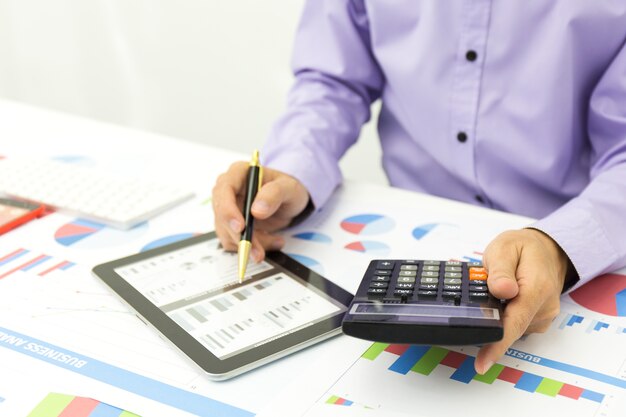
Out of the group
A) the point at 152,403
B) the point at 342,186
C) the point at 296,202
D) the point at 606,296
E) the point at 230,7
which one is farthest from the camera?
the point at 230,7

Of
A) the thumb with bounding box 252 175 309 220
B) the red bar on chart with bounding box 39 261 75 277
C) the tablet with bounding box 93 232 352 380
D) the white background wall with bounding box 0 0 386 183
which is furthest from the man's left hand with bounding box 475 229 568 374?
the white background wall with bounding box 0 0 386 183

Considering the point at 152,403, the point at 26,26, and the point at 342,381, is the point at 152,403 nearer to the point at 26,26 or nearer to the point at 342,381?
→ the point at 342,381

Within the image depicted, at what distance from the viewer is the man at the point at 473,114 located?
2.53ft

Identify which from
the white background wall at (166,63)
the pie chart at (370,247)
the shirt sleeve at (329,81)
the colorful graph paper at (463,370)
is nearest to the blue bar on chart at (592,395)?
the colorful graph paper at (463,370)

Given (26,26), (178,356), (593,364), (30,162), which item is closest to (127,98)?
(26,26)

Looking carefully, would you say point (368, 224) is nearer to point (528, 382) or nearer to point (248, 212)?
point (248, 212)

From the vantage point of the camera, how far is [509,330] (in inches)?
22.3

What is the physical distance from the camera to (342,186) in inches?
37.7

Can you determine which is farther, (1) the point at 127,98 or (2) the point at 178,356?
(1) the point at 127,98

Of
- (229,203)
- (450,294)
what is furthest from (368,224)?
(450,294)

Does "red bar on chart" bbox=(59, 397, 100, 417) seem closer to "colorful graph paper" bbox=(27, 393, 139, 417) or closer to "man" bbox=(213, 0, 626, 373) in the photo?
"colorful graph paper" bbox=(27, 393, 139, 417)

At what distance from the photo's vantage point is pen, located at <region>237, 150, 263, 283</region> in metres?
0.72

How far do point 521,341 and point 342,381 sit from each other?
0.51 ft

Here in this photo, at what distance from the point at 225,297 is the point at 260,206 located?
120 mm
